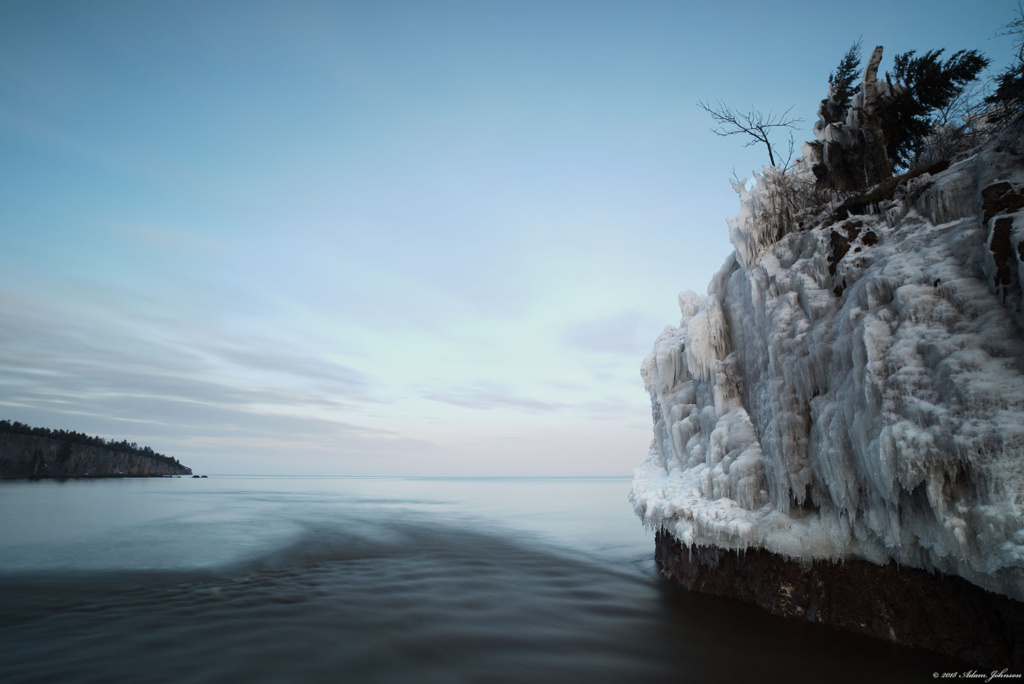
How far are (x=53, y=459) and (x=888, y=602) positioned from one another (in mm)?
131741

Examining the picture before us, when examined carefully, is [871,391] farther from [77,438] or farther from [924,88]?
[77,438]

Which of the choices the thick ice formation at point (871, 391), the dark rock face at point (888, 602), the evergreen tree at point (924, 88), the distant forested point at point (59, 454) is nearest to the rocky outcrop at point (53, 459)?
the distant forested point at point (59, 454)

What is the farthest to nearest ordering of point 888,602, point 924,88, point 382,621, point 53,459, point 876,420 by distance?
point 53,459 < point 924,88 < point 382,621 < point 888,602 < point 876,420

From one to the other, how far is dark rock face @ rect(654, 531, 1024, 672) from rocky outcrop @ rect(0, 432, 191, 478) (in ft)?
411

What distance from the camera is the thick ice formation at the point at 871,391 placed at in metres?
5.67

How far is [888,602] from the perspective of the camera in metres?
7.30

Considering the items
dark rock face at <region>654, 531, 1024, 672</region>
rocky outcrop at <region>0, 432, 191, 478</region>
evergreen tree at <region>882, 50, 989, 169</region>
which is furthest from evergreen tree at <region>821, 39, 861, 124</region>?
rocky outcrop at <region>0, 432, 191, 478</region>

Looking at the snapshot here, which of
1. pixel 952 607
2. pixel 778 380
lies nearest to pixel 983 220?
pixel 778 380

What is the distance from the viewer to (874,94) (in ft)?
43.6

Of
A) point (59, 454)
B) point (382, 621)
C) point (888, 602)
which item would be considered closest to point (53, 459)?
point (59, 454)

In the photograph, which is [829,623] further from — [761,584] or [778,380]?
[778,380]

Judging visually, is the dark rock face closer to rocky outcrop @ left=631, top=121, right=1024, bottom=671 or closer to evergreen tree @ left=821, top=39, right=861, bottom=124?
rocky outcrop @ left=631, top=121, right=1024, bottom=671

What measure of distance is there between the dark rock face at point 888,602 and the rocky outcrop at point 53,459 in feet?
411

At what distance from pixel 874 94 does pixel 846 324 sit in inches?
390
